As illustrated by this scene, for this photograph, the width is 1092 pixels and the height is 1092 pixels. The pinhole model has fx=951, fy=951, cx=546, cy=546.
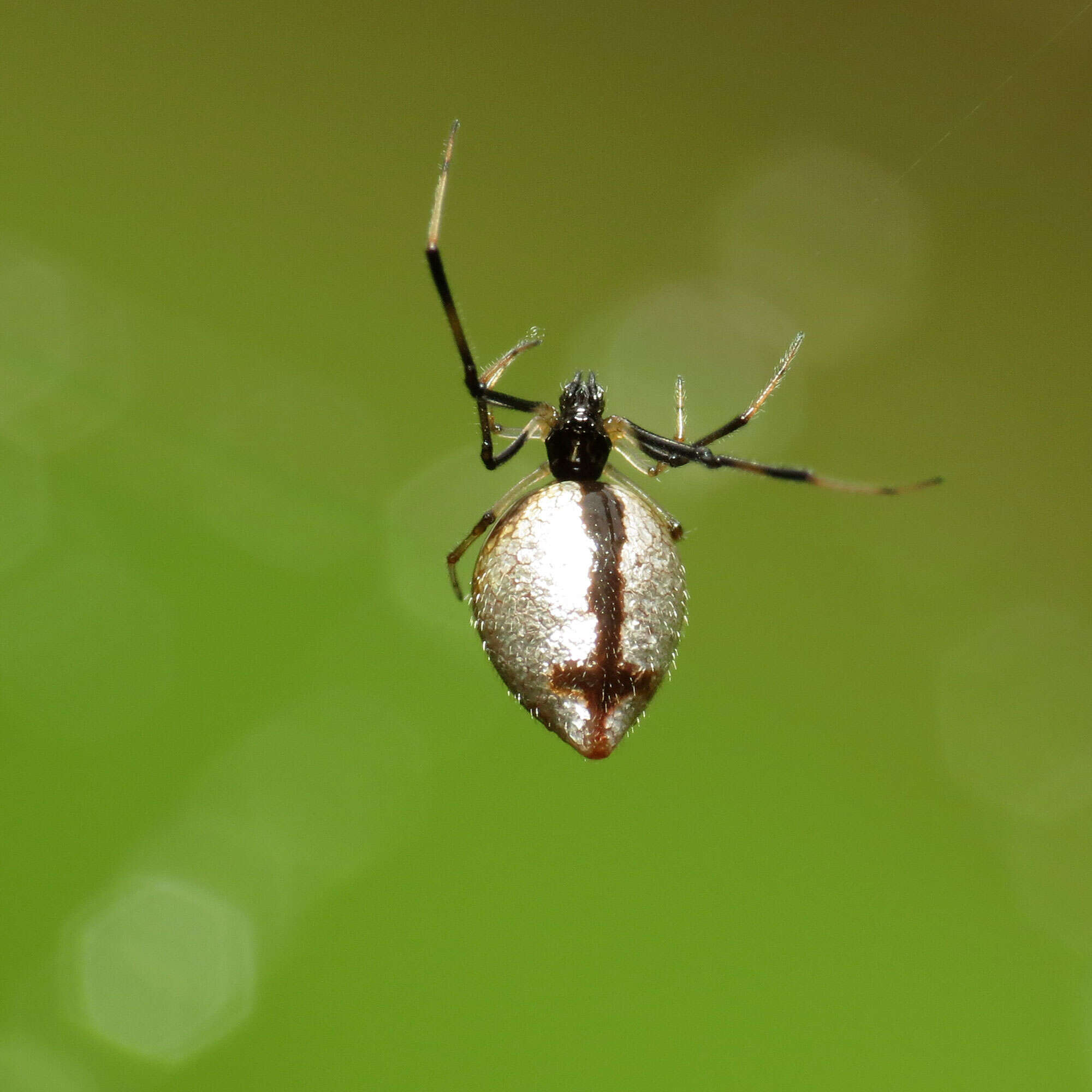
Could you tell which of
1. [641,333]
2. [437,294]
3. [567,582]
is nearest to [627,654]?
[567,582]

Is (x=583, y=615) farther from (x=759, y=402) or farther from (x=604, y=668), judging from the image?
(x=759, y=402)

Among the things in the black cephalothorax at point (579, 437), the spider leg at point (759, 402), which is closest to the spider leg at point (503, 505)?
the black cephalothorax at point (579, 437)

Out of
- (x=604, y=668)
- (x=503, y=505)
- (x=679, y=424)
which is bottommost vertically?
(x=604, y=668)

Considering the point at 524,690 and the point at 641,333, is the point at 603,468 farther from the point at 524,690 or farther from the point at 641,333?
the point at 641,333

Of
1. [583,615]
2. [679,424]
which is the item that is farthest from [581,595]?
[679,424]

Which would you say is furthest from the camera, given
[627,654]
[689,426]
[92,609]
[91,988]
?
[689,426]

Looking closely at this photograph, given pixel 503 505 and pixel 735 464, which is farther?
pixel 503 505
